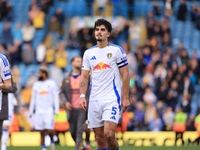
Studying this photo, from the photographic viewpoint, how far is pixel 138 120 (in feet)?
54.7

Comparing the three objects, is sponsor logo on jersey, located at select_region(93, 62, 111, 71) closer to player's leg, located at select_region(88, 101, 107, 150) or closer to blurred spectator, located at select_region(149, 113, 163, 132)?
player's leg, located at select_region(88, 101, 107, 150)

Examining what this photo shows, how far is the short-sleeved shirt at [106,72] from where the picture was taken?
7.34 metres

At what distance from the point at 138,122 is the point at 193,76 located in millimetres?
4246

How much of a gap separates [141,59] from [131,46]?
2.50 meters

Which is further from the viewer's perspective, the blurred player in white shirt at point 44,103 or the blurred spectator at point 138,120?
the blurred spectator at point 138,120

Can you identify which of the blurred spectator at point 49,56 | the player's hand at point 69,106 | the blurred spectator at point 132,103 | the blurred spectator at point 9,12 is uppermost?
the blurred spectator at point 9,12

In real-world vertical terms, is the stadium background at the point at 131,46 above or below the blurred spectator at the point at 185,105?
above

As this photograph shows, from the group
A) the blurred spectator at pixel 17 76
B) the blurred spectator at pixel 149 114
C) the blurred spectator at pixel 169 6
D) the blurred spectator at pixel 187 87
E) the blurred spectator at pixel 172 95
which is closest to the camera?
the blurred spectator at pixel 149 114

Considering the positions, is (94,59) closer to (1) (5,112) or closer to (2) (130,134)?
(1) (5,112)

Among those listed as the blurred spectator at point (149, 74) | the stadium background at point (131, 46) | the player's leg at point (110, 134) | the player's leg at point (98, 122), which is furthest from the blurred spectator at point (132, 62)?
the player's leg at point (110, 134)

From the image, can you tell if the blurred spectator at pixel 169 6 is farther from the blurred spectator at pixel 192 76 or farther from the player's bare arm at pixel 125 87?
the player's bare arm at pixel 125 87

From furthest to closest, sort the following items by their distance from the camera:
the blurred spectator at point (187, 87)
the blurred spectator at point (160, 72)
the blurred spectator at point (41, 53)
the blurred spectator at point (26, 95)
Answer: the blurred spectator at point (41, 53) → the blurred spectator at point (160, 72) → the blurred spectator at point (26, 95) → the blurred spectator at point (187, 87)

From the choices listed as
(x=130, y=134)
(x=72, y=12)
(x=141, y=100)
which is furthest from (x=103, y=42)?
(x=72, y=12)

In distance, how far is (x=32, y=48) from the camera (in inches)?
868
